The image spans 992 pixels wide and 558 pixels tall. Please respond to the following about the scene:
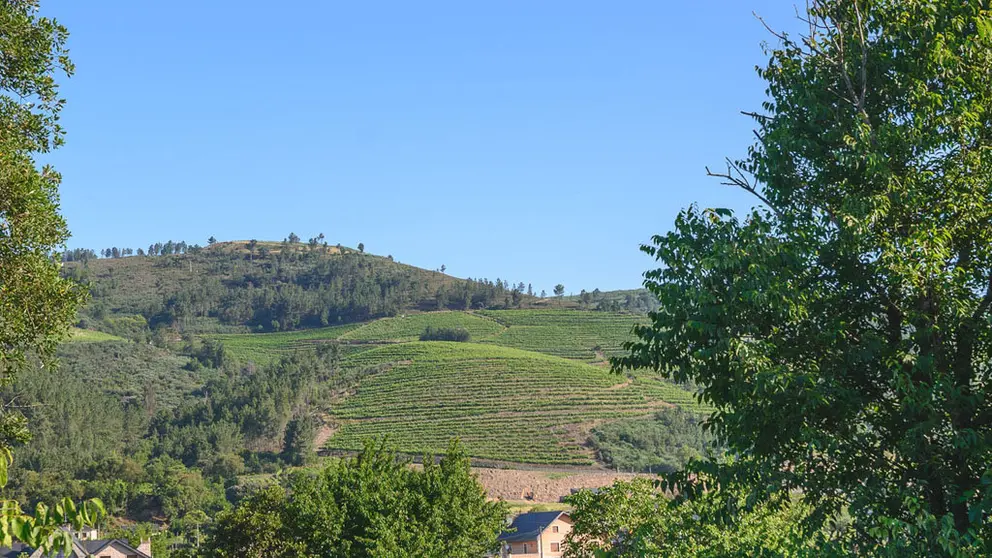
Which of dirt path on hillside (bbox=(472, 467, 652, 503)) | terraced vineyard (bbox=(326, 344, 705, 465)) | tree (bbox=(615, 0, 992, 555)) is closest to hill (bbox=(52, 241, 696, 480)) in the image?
terraced vineyard (bbox=(326, 344, 705, 465))

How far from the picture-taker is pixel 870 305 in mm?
11219

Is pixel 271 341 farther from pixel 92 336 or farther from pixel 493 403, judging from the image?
pixel 493 403

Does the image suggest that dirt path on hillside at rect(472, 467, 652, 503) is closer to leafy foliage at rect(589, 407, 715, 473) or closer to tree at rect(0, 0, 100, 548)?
leafy foliage at rect(589, 407, 715, 473)

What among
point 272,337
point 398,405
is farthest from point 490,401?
point 272,337

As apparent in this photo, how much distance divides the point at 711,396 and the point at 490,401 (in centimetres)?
10701

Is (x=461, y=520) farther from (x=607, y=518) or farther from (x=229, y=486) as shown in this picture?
(x=229, y=486)

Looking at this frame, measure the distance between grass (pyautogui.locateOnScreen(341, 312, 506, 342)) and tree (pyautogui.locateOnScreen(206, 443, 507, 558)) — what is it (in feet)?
420

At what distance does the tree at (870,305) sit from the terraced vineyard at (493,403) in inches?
3415

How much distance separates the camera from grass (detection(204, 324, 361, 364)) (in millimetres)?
170875

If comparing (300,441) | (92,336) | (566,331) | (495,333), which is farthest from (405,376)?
(92,336)

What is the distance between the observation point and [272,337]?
190 metres

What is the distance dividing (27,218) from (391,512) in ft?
66.0

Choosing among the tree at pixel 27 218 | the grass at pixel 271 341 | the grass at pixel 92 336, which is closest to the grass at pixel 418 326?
the grass at pixel 271 341

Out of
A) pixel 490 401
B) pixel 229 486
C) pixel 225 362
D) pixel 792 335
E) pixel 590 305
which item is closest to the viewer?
pixel 792 335
